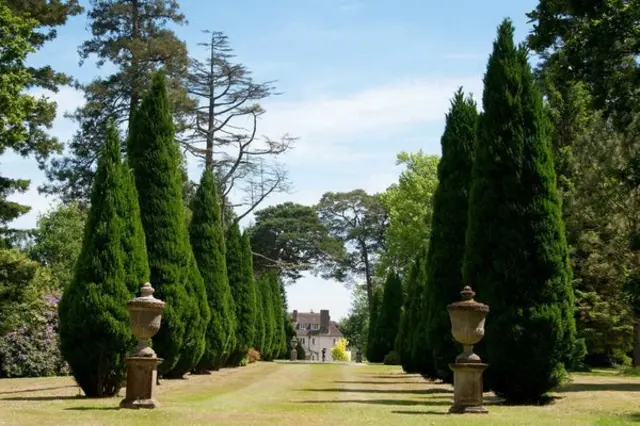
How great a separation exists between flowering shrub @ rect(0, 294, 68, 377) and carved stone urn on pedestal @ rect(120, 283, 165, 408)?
569 inches

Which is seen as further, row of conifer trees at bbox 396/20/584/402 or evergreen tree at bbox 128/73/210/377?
evergreen tree at bbox 128/73/210/377

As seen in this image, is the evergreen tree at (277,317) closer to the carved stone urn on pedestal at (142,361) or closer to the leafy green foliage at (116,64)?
the leafy green foliage at (116,64)

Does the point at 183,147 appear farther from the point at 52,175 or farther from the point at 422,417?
the point at 422,417

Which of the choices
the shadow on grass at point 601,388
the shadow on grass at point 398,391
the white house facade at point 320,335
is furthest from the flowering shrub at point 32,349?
the white house facade at point 320,335

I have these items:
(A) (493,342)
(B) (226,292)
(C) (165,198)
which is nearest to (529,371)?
(A) (493,342)

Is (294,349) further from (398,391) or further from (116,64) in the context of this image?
(398,391)

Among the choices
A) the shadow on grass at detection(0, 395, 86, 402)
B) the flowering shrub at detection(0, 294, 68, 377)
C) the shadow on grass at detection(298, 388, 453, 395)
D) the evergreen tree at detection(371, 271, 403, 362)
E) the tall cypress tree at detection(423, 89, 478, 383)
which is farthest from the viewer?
the evergreen tree at detection(371, 271, 403, 362)

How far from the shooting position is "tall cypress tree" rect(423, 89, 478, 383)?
19.3 m

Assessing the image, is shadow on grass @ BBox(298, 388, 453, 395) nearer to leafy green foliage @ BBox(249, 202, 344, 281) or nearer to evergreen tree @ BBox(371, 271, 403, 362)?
evergreen tree @ BBox(371, 271, 403, 362)

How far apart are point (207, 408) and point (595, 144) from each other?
2220 cm

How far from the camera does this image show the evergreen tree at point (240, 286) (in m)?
36.4

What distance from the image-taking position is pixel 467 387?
1248cm

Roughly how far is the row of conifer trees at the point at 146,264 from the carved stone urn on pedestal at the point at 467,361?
19.8 feet

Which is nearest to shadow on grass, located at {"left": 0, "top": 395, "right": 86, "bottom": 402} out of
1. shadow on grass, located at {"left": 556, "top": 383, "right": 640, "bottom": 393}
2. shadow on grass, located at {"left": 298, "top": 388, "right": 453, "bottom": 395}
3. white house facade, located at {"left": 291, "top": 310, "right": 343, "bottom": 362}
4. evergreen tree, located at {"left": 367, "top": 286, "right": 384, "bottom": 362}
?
shadow on grass, located at {"left": 298, "top": 388, "right": 453, "bottom": 395}
